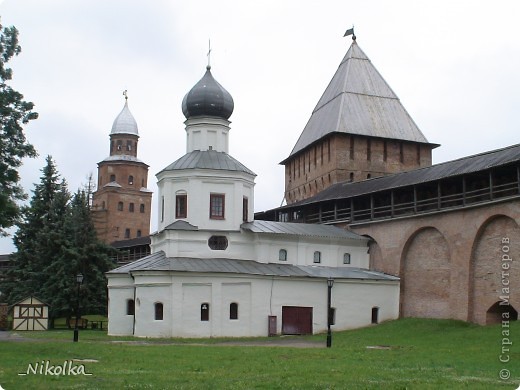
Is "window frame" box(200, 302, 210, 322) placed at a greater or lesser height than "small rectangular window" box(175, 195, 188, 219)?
lesser

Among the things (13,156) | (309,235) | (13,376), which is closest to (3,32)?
(13,156)

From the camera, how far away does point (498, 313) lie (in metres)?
29.3

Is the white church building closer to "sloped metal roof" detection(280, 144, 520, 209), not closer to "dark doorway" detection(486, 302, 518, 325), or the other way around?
"sloped metal roof" detection(280, 144, 520, 209)

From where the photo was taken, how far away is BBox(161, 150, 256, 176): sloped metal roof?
35.5 meters

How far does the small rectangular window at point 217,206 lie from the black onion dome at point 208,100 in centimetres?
453

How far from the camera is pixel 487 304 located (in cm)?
2936

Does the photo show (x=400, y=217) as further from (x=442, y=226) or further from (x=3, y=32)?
(x=3, y=32)

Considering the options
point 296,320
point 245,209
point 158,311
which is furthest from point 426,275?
point 158,311

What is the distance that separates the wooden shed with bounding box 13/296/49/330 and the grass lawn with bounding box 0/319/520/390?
52.3 ft

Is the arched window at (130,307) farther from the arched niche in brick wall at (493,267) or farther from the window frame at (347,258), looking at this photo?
the arched niche in brick wall at (493,267)

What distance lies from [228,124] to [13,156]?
1602 cm

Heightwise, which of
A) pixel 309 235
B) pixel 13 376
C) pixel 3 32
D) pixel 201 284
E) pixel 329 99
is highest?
pixel 329 99

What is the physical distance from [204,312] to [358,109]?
2113cm

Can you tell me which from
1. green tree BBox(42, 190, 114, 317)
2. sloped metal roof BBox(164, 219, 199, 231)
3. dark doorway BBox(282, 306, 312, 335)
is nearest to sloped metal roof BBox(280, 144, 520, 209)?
dark doorway BBox(282, 306, 312, 335)
